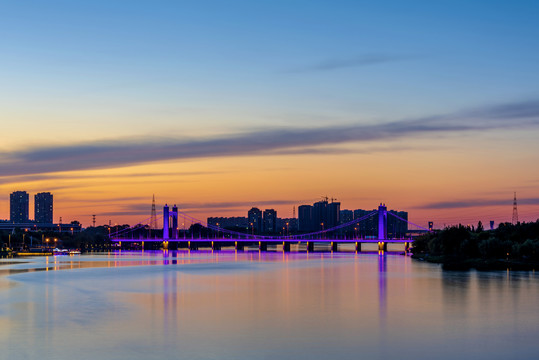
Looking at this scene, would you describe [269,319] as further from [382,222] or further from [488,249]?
[382,222]

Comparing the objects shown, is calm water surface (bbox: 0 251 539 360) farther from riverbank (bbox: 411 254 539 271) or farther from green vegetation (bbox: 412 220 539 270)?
green vegetation (bbox: 412 220 539 270)

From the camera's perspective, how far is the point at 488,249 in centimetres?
8100

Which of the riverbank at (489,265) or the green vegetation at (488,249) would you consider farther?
the green vegetation at (488,249)

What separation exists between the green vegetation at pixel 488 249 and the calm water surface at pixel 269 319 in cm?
2075

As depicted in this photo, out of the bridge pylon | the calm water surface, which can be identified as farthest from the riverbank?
the bridge pylon

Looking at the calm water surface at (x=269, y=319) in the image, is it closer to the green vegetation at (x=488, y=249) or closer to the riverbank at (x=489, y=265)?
the riverbank at (x=489, y=265)

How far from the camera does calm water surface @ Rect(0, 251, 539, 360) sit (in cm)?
2462

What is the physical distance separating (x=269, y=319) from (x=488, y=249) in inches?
2149

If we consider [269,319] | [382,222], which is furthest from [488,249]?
[382,222]

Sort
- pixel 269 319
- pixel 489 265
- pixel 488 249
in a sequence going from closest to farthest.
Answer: pixel 269 319, pixel 489 265, pixel 488 249

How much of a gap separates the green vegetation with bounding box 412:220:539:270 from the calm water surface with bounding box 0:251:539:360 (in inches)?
817

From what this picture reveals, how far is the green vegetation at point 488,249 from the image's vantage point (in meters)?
75.1

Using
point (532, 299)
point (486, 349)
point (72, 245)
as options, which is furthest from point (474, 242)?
point (72, 245)

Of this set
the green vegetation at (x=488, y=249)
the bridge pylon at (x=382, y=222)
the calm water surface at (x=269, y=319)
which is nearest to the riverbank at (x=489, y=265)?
the green vegetation at (x=488, y=249)
